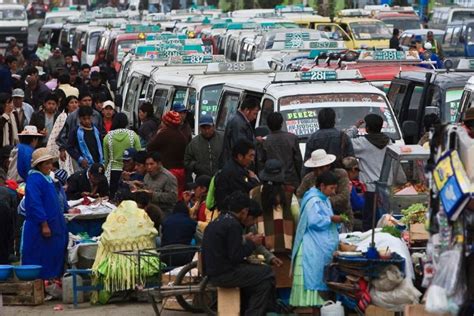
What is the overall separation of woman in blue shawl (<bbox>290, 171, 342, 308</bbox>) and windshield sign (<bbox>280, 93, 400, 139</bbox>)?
13.3 feet

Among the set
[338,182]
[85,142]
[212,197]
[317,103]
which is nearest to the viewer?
[338,182]

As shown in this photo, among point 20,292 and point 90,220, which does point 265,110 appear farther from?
point 20,292

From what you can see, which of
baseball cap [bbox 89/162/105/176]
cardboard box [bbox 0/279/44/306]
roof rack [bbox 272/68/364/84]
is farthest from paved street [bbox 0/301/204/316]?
roof rack [bbox 272/68/364/84]

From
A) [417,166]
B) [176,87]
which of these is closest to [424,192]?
[417,166]

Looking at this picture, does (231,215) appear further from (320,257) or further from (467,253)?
(467,253)

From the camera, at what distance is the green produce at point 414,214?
42.5ft

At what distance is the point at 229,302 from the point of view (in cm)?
1257

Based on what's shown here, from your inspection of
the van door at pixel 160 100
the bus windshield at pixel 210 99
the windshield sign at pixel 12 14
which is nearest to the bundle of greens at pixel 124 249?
the bus windshield at pixel 210 99

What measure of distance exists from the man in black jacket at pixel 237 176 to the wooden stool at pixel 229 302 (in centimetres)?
130

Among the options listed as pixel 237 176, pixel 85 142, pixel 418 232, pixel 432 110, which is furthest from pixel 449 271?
pixel 85 142

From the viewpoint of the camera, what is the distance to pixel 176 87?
21734mm

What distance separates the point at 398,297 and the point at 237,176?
258 cm

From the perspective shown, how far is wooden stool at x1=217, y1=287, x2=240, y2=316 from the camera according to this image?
41.2ft

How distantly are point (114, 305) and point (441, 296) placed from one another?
4.85 metres
